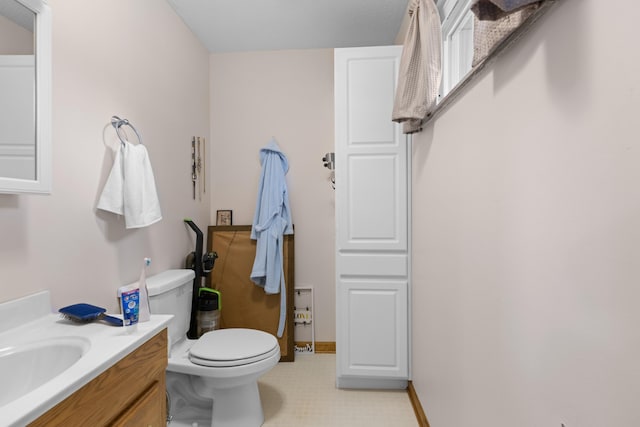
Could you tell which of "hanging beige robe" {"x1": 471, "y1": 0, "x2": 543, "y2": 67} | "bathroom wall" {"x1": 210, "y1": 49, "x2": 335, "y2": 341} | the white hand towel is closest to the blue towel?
"bathroom wall" {"x1": 210, "y1": 49, "x2": 335, "y2": 341}

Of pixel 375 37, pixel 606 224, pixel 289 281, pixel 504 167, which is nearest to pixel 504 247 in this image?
pixel 504 167

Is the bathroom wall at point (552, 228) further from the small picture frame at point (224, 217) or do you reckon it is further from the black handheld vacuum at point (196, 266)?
the small picture frame at point (224, 217)

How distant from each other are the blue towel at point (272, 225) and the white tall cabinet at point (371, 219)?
0.61 m

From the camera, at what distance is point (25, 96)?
3.26 feet

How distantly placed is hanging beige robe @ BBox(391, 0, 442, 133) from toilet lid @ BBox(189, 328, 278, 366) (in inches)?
54.0

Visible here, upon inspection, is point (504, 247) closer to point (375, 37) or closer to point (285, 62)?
point (375, 37)

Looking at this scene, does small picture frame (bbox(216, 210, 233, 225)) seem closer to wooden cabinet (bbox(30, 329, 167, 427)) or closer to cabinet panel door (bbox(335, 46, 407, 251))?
cabinet panel door (bbox(335, 46, 407, 251))

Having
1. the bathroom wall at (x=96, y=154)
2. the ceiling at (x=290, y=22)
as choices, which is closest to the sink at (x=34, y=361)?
the bathroom wall at (x=96, y=154)

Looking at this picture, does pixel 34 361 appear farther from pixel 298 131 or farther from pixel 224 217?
pixel 298 131

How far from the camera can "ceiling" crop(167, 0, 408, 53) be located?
2033 mm

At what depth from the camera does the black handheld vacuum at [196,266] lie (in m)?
1.99

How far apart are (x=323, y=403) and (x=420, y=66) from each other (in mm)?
1952

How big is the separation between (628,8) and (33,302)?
5.50 ft

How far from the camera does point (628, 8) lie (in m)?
0.47
